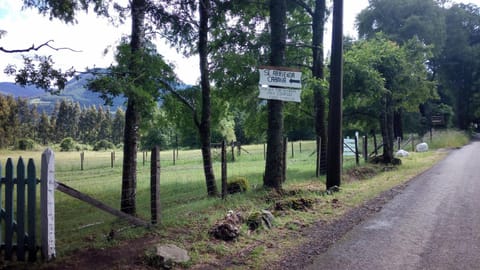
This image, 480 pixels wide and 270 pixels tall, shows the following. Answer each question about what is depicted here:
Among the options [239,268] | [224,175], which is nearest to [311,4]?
[224,175]

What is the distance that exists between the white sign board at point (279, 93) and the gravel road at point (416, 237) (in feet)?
11.6

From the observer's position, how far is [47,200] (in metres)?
5.02

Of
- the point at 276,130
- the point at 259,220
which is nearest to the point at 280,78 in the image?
the point at 276,130

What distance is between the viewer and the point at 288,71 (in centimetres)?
1062

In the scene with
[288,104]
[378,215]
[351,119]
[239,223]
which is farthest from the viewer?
[351,119]

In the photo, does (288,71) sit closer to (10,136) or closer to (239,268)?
(239,268)

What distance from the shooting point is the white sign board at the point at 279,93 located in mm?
10391

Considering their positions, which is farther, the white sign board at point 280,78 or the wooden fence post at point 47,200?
the white sign board at point 280,78

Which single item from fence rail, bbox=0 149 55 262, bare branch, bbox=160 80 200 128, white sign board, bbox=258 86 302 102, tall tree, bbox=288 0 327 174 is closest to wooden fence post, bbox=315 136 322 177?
tall tree, bbox=288 0 327 174

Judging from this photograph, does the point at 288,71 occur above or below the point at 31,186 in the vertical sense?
above

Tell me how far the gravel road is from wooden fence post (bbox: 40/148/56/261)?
3.27 meters

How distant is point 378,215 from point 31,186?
6.25 meters

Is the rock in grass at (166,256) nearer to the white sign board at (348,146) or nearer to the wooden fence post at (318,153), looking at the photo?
the wooden fence post at (318,153)

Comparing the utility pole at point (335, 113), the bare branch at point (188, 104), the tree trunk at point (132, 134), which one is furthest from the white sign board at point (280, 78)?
the tree trunk at point (132, 134)
